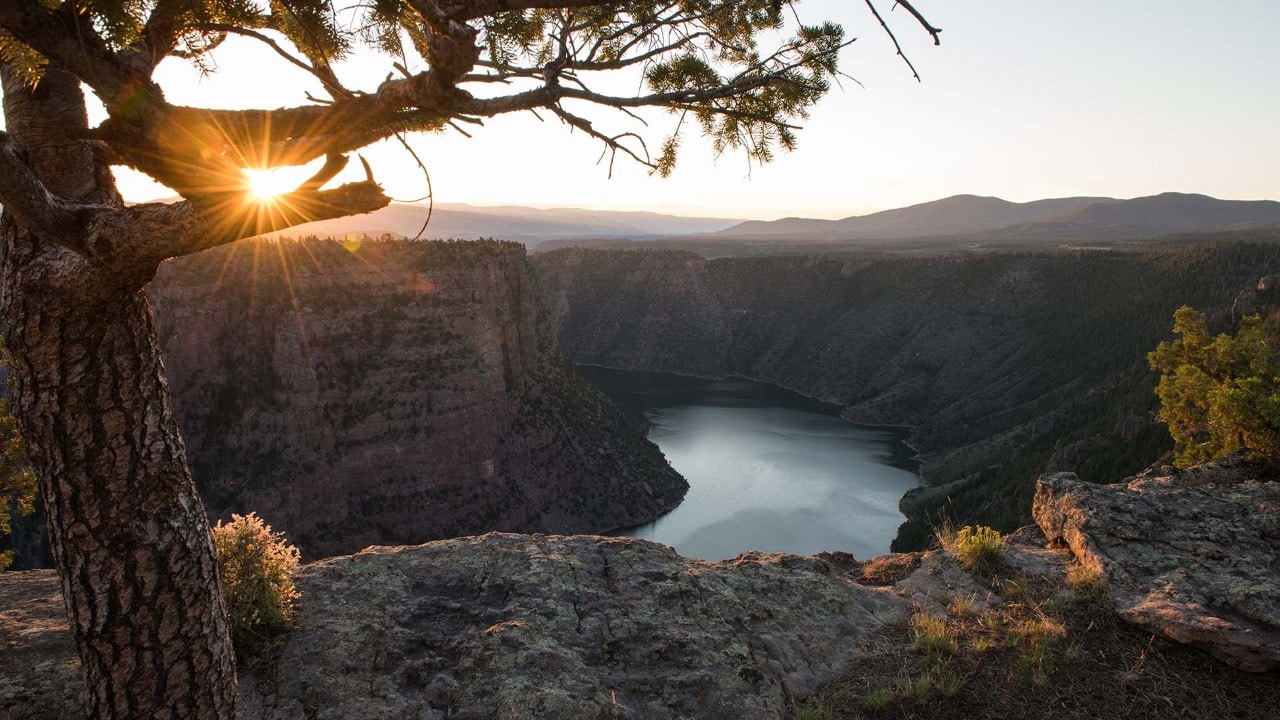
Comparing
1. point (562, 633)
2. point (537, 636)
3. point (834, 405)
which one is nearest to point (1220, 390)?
point (562, 633)

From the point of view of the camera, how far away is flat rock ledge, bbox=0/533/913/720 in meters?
4.50

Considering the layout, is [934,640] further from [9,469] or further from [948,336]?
[948,336]

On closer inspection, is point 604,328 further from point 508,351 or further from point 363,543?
point 363,543

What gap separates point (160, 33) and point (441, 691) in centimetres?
424

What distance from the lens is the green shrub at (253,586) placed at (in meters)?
4.79

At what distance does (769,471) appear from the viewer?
5803 centimetres

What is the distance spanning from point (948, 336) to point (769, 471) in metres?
31.7

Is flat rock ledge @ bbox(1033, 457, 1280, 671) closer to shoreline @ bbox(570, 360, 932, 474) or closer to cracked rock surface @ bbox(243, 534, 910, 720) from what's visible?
cracked rock surface @ bbox(243, 534, 910, 720)

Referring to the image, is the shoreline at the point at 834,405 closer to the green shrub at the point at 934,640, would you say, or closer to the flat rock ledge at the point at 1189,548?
the flat rock ledge at the point at 1189,548

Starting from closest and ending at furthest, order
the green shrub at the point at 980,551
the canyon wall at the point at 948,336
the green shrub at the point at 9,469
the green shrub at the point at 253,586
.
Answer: the green shrub at the point at 253,586 → the green shrub at the point at 980,551 → the green shrub at the point at 9,469 → the canyon wall at the point at 948,336

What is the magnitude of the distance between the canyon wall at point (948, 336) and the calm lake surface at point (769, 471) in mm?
3027

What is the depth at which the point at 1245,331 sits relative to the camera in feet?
43.7

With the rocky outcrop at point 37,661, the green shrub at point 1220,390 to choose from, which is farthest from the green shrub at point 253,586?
the green shrub at point 1220,390

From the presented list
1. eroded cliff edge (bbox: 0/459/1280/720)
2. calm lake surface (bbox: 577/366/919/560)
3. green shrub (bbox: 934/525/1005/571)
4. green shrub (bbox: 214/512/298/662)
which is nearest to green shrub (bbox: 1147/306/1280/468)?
eroded cliff edge (bbox: 0/459/1280/720)
